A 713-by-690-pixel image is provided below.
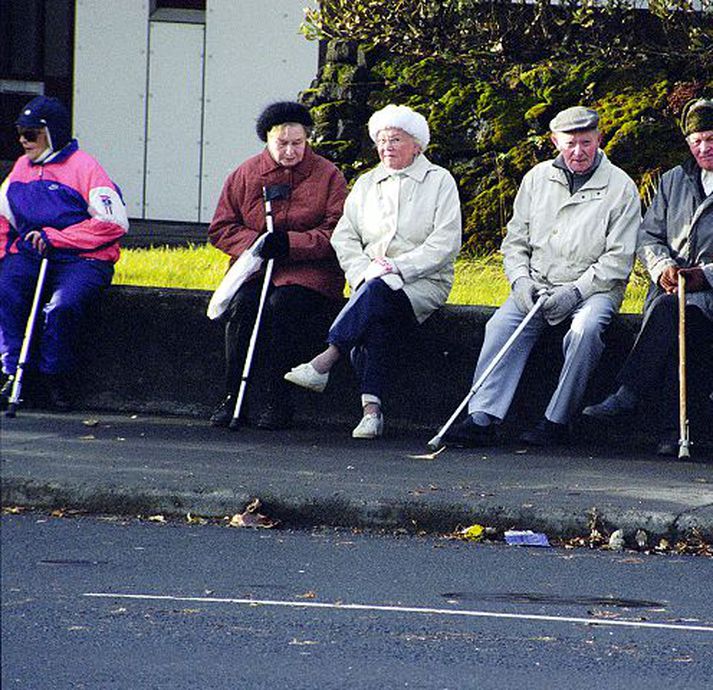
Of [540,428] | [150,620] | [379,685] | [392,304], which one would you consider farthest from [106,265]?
[379,685]

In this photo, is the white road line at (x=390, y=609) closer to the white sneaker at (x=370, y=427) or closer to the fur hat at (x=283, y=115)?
the white sneaker at (x=370, y=427)

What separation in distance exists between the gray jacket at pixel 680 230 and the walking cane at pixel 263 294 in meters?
2.06

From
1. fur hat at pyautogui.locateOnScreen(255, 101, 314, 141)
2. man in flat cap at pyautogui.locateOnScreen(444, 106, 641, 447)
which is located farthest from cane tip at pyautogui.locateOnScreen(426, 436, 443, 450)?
fur hat at pyautogui.locateOnScreen(255, 101, 314, 141)

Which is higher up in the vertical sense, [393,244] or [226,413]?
[393,244]

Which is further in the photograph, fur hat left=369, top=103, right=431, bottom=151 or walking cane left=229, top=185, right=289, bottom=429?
walking cane left=229, top=185, right=289, bottom=429

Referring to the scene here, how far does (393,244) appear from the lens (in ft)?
33.6

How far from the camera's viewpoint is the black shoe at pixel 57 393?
1114 cm

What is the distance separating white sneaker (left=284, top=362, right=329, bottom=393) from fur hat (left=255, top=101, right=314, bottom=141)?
1413mm

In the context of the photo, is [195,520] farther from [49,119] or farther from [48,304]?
[49,119]

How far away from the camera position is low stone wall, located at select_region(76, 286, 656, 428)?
10742mm

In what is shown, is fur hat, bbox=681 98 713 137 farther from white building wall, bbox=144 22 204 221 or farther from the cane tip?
white building wall, bbox=144 22 204 221

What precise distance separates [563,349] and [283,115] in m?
2.07

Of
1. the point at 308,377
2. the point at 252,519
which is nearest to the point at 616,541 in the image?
the point at 252,519

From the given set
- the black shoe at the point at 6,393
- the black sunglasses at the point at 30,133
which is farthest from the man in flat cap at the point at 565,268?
the black sunglasses at the point at 30,133
